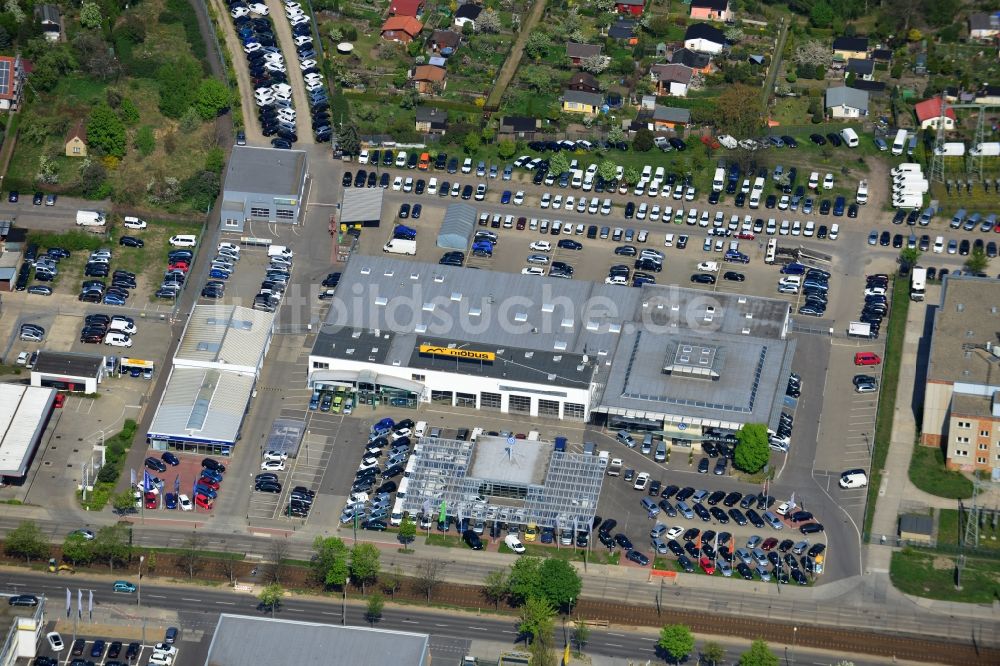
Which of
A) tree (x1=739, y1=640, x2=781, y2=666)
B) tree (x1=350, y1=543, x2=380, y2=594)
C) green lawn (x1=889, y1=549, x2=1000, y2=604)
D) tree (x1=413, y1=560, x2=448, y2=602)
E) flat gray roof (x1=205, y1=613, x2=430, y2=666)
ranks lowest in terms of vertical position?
green lawn (x1=889, y1=549, x2=1000, y2=604)

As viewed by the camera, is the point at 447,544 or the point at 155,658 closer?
the point at 155,658

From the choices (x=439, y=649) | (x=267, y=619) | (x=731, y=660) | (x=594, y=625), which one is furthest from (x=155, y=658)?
(x=731, y=660)

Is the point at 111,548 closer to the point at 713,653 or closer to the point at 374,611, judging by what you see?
the point at 374,611

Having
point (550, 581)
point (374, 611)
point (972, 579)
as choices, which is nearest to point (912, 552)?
point (972, 579)

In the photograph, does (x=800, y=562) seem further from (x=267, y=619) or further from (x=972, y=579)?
(x=267, y=619)

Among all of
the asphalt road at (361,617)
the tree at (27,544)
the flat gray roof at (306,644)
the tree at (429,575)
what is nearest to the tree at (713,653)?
the asphalt road at (361,617)

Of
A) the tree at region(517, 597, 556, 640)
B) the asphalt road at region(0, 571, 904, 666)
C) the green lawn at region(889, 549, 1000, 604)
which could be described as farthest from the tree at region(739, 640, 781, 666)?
the green lawn at region(889, 549, 1000, 604)

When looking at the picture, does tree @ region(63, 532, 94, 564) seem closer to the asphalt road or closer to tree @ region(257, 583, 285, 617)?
the asphalt road
